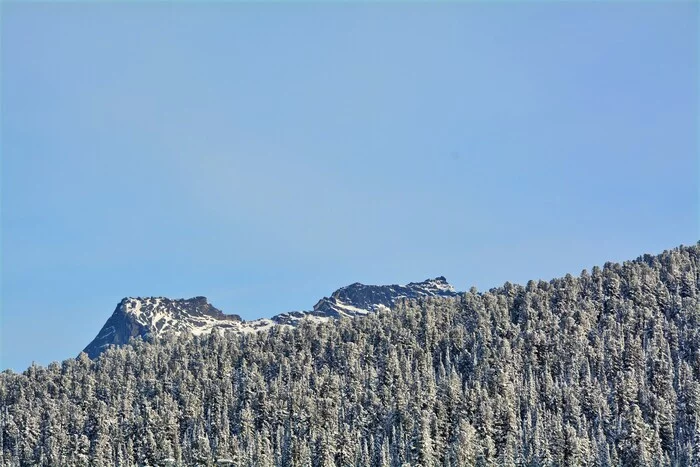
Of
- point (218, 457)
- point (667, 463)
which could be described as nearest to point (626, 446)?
point (667, 463)

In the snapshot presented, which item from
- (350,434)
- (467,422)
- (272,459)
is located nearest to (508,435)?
(467,422)

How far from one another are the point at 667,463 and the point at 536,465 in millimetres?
21015

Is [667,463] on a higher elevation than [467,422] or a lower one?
lower

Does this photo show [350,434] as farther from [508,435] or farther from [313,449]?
[508,435]

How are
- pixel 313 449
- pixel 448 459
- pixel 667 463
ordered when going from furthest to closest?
pixel 313 449 < pixel 448 459 < pixel 667 463

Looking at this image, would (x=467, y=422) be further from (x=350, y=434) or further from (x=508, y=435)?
(x=350, y=434)

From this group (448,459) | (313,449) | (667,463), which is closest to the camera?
(667,463)

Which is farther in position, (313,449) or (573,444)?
(313,449)

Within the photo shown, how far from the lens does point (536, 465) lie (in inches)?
6801

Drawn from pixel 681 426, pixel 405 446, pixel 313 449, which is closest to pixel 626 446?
pixel 681 426

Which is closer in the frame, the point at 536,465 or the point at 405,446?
the point at 536,465

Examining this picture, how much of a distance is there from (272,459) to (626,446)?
211 feet

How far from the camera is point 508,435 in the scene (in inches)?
7490

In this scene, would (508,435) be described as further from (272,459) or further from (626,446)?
(272,459)
